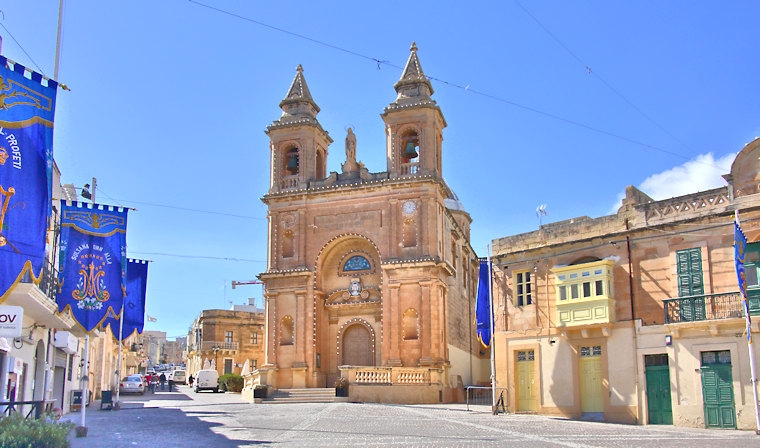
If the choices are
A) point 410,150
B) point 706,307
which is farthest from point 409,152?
point 706,307

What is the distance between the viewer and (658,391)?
2238cm

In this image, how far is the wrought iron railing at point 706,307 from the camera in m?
20.6

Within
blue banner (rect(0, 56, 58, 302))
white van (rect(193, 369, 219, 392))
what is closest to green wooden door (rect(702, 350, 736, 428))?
blue banner (rect(0, 56, 58, 302))

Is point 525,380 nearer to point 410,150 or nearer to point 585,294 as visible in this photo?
point 585,294

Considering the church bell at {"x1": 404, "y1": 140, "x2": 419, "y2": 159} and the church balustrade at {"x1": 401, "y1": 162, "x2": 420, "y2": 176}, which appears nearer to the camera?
the church balustrade at {"x1": 401, "y1": 162, "x2": 420, "y2": 176}

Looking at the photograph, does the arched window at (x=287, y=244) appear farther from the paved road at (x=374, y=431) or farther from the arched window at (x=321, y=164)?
the paved road at (x=374, y=431)

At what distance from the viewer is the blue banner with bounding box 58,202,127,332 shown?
18844 millimetres

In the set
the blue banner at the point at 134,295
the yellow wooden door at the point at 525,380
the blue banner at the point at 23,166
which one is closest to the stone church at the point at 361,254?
the blue banner at the point at 134,295

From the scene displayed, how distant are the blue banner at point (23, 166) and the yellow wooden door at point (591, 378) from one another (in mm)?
17672

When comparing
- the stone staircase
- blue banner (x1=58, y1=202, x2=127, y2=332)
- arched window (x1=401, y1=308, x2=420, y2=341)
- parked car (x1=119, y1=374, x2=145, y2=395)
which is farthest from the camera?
parked car (x1=119, y1=374, x2=145, y2=395)

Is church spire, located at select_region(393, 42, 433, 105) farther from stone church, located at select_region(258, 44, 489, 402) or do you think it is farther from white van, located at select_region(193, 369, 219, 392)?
white van, located at select_region(193, 369, 219, 392)

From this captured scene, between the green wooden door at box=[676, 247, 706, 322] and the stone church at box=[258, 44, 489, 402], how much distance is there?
16007mm

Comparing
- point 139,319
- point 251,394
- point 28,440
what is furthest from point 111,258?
point 251,394

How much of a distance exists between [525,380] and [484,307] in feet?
10.5
